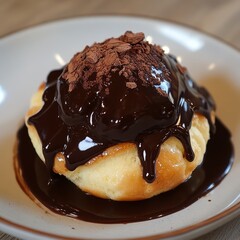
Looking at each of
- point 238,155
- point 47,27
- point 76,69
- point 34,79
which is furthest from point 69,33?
point 238,155

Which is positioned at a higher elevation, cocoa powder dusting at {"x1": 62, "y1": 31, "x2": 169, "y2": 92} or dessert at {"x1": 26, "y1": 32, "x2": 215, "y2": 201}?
cocoa powder dusting at {"x1": 62, "y1": 31, "x2": 169, "y2": 92}

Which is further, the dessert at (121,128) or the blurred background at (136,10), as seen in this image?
the blurred background at (136,10)

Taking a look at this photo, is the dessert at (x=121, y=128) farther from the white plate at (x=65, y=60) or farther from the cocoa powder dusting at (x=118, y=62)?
the white plate at (x=65, y=60)

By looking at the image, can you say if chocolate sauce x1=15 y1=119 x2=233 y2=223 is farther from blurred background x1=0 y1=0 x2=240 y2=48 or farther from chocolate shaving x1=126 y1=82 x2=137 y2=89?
blurred background x1=0 y1=0 x2=240 y2=48

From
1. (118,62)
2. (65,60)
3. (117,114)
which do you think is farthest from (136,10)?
(117,114)

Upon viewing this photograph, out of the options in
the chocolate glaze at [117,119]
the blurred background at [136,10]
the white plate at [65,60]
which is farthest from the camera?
the blurred background at [136,10]

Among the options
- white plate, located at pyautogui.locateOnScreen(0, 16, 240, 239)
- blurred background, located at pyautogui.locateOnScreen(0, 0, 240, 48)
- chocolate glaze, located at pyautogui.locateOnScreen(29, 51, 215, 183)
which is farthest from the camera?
blurred background, located at pyautogui.locateOnScreen(0, 0, 240, 48)

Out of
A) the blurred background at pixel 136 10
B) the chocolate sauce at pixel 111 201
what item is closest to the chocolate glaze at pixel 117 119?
the chocolate sauce at pixel 111 201

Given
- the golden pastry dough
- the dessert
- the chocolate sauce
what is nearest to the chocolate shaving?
the dessert
